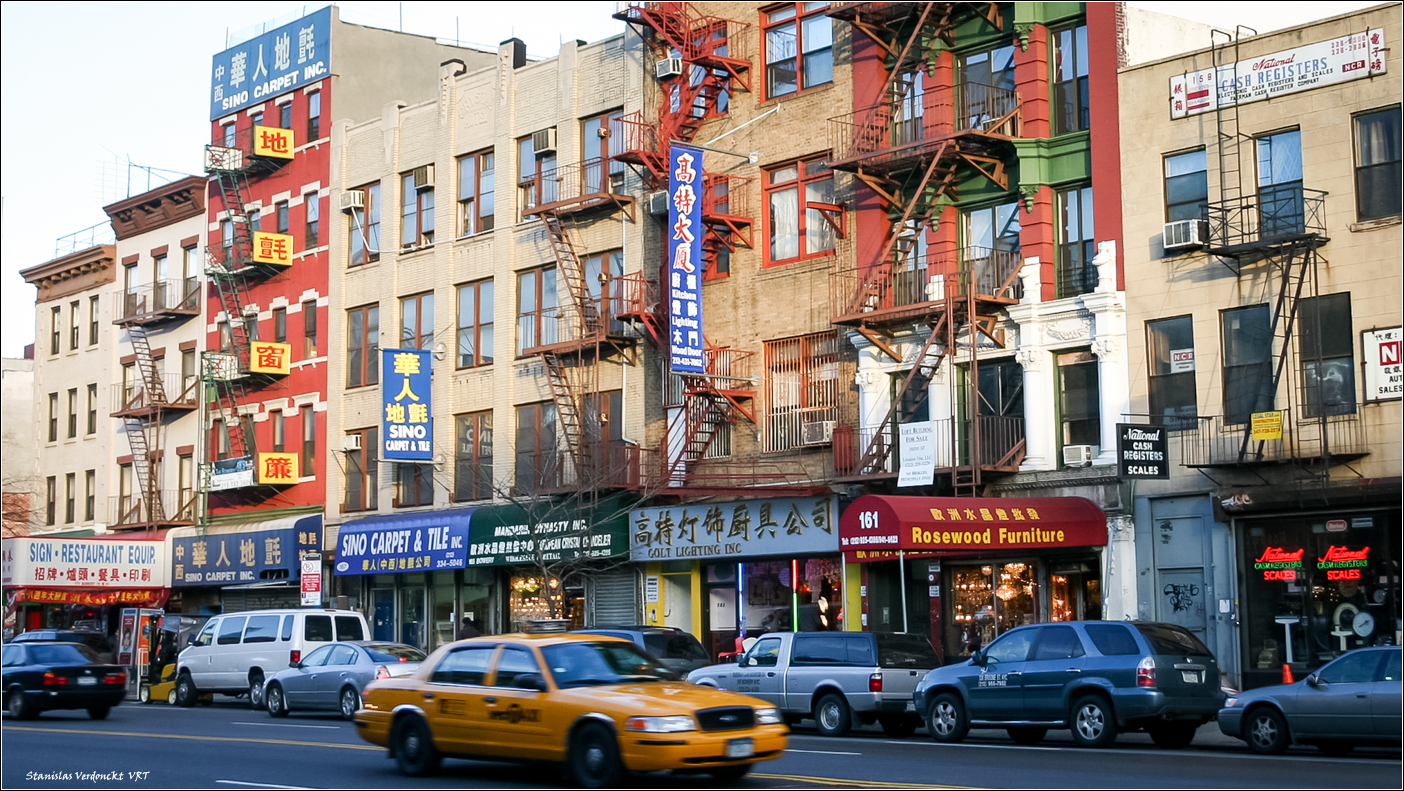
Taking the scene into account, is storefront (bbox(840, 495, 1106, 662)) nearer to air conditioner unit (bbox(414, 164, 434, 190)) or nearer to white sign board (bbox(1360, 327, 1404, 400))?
white sign board (bbox(1360, 327, 1404, 400))

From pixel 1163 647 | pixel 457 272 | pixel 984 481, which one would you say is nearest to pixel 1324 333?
pixel 984 481

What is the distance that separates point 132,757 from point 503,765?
461 centimetres

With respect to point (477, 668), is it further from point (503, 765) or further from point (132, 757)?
point (132, 757)

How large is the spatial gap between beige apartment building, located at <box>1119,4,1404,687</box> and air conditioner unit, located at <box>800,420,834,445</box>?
22.4 feet

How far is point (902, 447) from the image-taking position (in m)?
30.3

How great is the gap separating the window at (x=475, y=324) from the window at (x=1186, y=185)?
19.1 metres

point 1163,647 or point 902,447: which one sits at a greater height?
point 902,447

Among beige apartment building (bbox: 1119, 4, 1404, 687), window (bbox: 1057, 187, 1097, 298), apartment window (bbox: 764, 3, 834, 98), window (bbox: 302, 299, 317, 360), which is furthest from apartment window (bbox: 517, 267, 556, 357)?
beige apartment building (bbox: 1119, 4, 1404, 687)

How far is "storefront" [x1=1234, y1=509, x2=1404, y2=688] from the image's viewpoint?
25.8 meters

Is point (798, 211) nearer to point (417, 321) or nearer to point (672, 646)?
point (672, 646)

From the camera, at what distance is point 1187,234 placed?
2800 cm

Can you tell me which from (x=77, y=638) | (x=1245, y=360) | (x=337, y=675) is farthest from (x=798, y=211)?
(x=77, y=638)

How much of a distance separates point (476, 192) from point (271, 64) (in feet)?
38.0

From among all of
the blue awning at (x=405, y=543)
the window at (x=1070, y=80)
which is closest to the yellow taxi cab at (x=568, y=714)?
the window at (x=1070, y=80)
